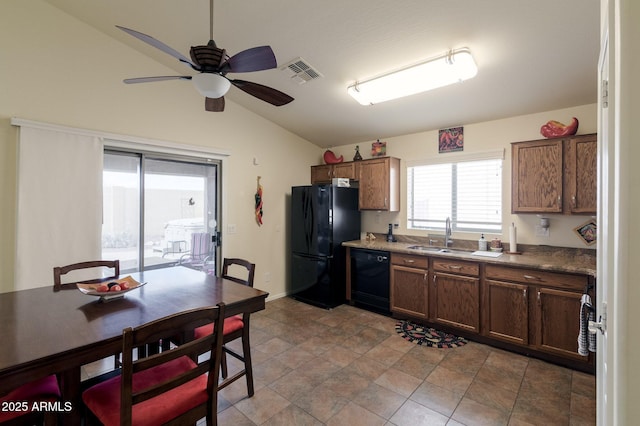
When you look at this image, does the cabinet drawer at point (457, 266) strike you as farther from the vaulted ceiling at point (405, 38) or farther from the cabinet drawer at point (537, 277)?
the vaulted ceiling at point (405, 38)

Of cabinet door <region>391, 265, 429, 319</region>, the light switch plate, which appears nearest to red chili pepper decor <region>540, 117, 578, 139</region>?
the light switch plate

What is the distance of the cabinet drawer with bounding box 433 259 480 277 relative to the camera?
10.1 ft

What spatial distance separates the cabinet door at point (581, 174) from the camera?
2.66 metres

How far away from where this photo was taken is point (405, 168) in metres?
4.20

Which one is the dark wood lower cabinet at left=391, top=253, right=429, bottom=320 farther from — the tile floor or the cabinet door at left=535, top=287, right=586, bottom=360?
the cabinet door at left=535, top=287, right=586, bottom=360

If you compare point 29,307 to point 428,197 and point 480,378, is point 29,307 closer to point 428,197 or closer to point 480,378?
point 480,378

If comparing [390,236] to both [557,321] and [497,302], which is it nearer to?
[497,302]

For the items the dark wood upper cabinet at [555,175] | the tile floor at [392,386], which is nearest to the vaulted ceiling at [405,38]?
the dark wood upper cabinet at [555,175]

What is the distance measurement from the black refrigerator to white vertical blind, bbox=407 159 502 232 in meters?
0.90

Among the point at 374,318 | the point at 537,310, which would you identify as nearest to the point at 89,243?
the point at 374,318

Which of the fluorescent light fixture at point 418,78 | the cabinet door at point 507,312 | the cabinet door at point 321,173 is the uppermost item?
the fluorescent light fixture at point 418,78

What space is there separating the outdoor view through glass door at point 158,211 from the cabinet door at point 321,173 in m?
1.66

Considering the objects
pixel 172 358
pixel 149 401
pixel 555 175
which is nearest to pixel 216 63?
pixel 172 358

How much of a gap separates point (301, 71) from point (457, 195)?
8.00ft
